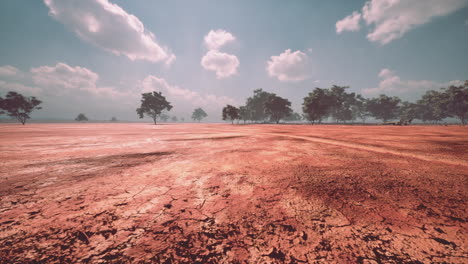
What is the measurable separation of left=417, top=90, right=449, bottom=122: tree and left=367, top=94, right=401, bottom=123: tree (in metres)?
6.46

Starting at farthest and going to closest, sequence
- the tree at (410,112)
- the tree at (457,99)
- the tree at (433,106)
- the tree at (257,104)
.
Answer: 1. the tree at (257,104)
2. the tree at (410,112)
3. the tree at (433,106)
4. the tree at (457,99)

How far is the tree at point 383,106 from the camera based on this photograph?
53.7 metres

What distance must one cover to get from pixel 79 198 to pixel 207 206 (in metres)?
1.71

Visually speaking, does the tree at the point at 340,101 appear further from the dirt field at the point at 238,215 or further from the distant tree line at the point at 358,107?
the dirt field at the point at 238,215

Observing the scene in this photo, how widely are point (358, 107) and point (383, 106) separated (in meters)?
8.99

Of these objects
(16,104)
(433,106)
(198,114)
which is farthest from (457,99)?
(198,114)

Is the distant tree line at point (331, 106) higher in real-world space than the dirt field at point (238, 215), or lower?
higher

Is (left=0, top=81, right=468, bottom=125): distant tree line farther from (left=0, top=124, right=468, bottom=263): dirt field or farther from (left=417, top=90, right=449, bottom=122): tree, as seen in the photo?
(left=0, top=124, right=468, bottom=263): dirt field

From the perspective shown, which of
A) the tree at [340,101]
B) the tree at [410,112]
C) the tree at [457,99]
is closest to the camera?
the tree at [457,99]

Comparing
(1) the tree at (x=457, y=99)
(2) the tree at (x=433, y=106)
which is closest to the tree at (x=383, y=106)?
(2) the tree at (x=433, y=106)

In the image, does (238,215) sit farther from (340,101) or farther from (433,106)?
(433,106)

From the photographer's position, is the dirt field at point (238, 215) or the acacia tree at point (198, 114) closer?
the dirt field at point (238, 215)

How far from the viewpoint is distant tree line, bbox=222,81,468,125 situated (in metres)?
38.1

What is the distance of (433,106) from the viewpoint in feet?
150
